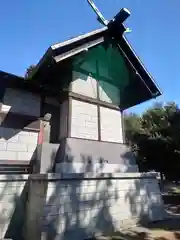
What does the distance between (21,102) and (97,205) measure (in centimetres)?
445

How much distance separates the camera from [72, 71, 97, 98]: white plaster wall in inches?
327

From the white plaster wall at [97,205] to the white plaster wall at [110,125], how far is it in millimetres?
2105

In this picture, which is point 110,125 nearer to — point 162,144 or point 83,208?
point 83,208

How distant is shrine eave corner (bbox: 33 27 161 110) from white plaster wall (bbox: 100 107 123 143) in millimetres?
867

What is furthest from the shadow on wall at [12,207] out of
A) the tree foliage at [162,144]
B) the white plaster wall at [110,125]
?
the tree foliage at [162,144]

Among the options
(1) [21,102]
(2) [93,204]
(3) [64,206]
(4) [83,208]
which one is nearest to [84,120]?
(1) [21,102]

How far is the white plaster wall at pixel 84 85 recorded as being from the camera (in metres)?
8.31

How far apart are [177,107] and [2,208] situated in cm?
1883

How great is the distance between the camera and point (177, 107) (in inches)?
797

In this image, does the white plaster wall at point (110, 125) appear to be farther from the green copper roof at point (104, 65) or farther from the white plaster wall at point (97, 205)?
the white plaster wall at point (97, 205)

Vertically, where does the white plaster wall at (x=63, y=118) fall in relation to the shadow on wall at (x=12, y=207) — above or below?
above

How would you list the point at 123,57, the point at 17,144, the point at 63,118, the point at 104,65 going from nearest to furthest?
the point at 17,144 < the point at 63,118 < the point at 123,57 < the point at 104,65

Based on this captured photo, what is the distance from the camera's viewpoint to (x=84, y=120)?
8.04 m

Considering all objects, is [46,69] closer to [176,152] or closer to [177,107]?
[176,152]
